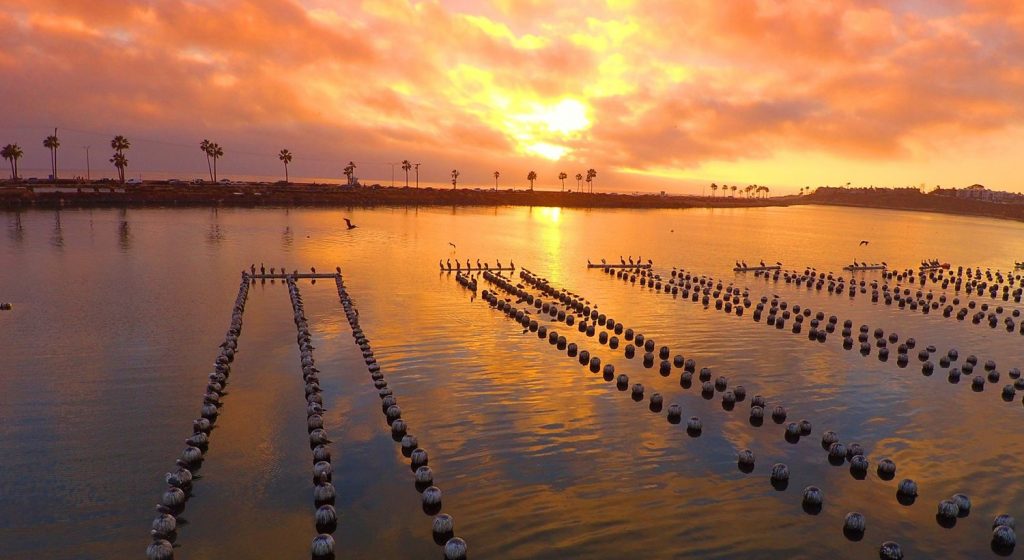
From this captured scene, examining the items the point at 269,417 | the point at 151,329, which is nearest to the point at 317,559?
the point at 269,417

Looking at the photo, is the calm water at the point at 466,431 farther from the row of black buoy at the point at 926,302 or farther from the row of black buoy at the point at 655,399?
the row of black buoy at the point at 926,302

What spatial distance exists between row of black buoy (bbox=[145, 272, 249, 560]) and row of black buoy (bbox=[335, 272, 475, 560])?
27.4ft

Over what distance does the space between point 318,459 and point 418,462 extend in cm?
428

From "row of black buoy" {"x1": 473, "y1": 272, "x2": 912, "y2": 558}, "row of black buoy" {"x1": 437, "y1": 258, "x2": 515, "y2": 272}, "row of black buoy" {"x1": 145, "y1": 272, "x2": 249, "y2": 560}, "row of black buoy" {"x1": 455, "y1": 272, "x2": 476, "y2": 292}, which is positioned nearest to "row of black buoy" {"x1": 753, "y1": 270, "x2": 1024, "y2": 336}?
"row of black buoy" {"x1": 473, "y1": 272, "x2": 912, "y2": 558}

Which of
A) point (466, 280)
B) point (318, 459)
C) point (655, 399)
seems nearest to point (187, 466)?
point (318, 459)

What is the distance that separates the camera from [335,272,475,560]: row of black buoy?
21200 mm

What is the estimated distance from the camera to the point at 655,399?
3484 centimetres

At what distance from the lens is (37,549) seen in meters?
20.6

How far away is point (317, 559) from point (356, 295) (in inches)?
1661

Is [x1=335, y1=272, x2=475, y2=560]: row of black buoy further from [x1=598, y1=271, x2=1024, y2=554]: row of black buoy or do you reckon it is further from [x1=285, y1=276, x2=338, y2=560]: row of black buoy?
[x1=598, y1=271, x2=1024, y2=554]: row of black buoy

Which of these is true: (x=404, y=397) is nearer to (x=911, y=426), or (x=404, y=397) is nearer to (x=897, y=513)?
(x=897, y=513)

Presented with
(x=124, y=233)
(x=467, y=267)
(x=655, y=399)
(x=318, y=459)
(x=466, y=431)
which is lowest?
(x=466, y=431)

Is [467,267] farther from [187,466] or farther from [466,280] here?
[187,466]

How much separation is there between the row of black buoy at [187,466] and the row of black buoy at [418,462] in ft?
27.4
